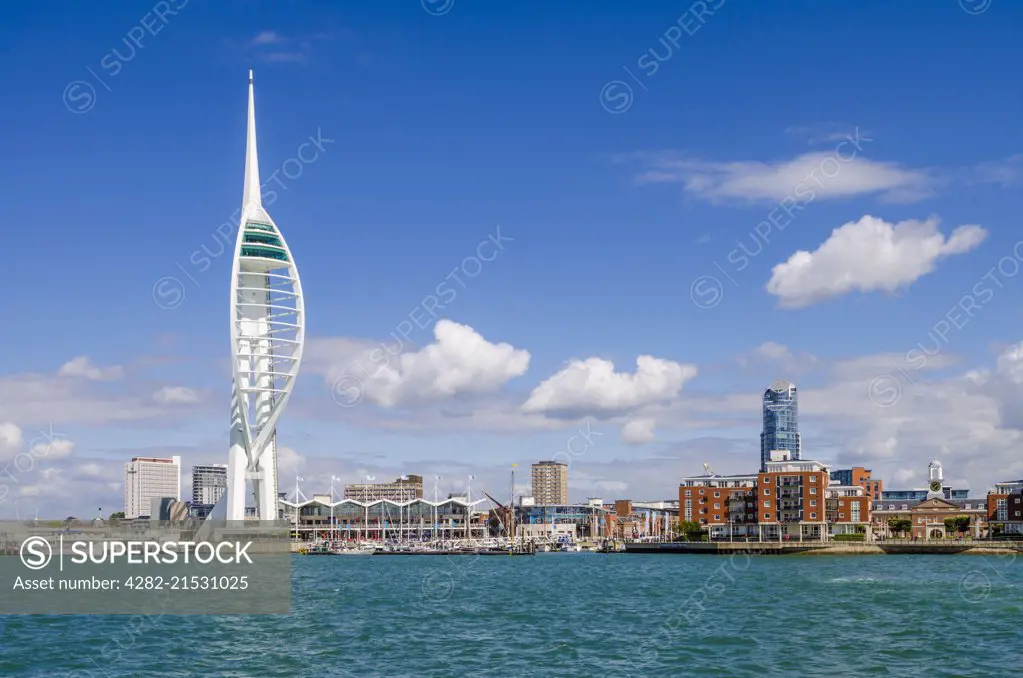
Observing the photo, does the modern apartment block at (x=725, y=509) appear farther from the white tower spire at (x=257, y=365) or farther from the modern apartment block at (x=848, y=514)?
the white tower spire at (x=257, y=365)

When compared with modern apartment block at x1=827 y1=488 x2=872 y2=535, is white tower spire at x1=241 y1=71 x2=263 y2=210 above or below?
above

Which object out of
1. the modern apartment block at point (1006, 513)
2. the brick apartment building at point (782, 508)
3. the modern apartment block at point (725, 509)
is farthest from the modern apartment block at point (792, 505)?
the modern apartment block at point (1006, 513)

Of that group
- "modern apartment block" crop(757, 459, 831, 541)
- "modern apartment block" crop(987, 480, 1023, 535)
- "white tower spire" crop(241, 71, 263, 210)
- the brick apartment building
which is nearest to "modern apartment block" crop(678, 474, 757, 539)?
the brick apartment building

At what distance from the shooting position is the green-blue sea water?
3894 cm

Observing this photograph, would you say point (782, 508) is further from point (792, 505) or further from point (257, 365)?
point (257, 365)

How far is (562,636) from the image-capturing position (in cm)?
4778

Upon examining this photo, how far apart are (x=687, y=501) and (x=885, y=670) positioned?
163087 mm

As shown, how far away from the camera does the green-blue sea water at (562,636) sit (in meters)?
38.9

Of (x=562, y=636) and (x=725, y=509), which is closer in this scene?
(x=562, y=636)

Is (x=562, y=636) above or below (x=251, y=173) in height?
below

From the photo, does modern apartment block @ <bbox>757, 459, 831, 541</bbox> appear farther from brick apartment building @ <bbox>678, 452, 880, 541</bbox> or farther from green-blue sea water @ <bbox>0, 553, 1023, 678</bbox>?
green-blue sea water @ <bbox>0, 553, 1023, 678</bbox>

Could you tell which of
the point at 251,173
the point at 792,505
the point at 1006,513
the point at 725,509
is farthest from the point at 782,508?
the point at 251,173

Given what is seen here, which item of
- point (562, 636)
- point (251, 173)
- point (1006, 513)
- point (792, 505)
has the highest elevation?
point (251, 173)

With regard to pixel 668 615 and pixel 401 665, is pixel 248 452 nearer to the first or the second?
pixel 668 615
